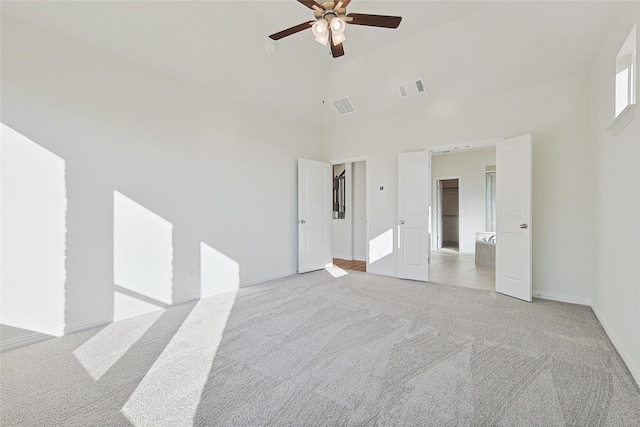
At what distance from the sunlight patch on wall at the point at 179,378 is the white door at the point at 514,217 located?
3672 mm

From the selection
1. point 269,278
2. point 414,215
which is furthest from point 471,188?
point 269,278

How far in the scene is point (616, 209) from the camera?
8.07ft

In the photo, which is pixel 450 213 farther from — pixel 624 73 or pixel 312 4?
pixel 312 4

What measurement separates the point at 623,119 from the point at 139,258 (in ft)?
15.6

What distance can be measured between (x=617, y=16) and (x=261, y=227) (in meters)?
4.67

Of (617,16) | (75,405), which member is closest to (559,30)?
(617,16)

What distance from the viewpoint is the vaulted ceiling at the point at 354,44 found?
276 cm

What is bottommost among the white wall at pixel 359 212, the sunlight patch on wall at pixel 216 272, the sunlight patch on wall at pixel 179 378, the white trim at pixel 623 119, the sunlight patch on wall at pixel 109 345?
the sunlight patch on wall at pixel 109 345

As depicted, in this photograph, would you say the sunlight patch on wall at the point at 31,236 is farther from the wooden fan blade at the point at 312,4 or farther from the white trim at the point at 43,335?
the wooden fan blade at the point at 312,4

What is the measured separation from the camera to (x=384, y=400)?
1722 mm

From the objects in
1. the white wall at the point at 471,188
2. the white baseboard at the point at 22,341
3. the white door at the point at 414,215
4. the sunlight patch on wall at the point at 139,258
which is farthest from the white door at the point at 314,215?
the white wall at the point at 471,188

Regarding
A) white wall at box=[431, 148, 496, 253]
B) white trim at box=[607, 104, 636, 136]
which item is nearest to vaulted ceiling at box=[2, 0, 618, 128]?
white trim at box=[607, 104, 636, 136]

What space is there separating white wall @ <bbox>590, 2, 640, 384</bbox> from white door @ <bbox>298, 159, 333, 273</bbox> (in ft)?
12.7

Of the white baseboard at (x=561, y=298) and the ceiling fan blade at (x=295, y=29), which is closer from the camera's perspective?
the ceiling fan blade at (x=295, y=29)
